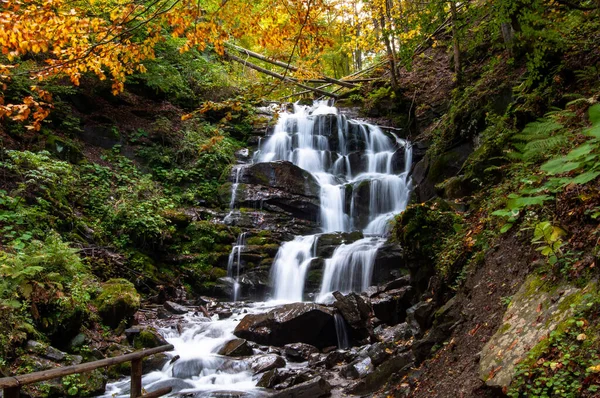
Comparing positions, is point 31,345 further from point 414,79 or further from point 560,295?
point 414,79

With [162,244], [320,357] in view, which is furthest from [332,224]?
[320,357]

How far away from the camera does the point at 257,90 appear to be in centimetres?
666

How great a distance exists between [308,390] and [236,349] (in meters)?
2.38

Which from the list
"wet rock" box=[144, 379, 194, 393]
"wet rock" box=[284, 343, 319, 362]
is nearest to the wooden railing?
"wet rock" box=[144, 379, 194, 393]

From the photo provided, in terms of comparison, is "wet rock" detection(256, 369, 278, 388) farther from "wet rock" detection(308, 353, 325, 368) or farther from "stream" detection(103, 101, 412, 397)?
"wet rock" detection(308, 353, 325, 368)

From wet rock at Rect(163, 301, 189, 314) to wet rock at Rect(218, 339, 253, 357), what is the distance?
7.34 feet

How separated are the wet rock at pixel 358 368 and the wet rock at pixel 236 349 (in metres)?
2.11

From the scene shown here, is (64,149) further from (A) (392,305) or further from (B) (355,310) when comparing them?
(A) (392,305)

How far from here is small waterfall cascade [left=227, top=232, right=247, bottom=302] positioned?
12227 mm

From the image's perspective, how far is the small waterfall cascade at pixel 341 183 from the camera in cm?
1189

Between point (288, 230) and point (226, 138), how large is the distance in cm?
608

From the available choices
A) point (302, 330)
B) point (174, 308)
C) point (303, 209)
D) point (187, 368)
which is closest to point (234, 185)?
point (303, 209)

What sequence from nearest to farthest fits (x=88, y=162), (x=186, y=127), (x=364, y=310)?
(x=364, y=310) → (x=88, y=162) → (x=186, y=127)

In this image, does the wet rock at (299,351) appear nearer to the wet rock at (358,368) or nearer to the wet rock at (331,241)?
the wet rock at (358,368)
